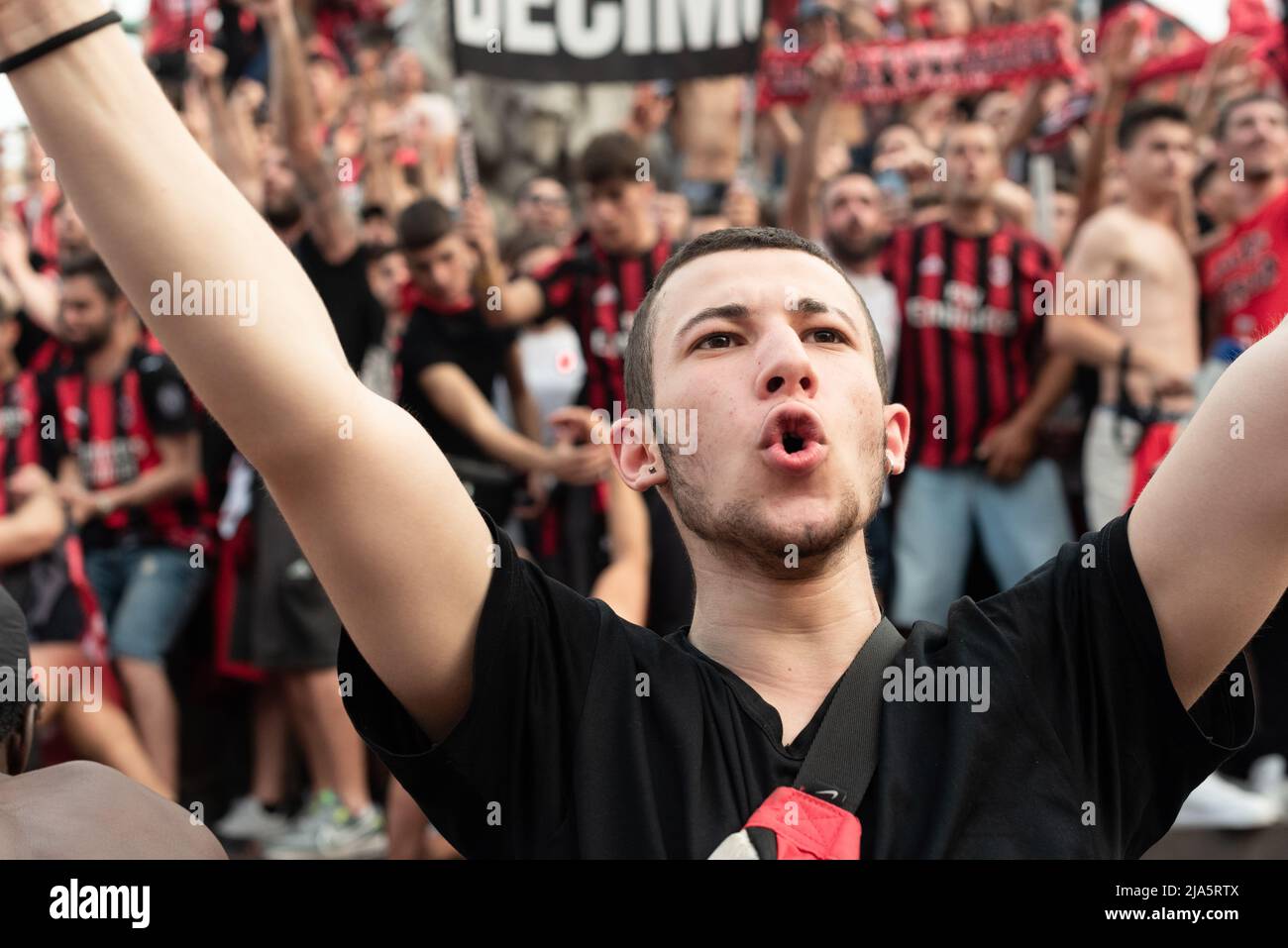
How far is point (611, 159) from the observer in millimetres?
5297

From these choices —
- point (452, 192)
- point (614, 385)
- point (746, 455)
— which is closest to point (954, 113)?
point (452, 192)

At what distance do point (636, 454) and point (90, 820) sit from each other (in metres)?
0.79

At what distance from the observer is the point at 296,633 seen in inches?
198

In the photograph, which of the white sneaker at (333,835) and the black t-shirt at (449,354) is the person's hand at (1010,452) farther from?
the white sneaker at (333,835)


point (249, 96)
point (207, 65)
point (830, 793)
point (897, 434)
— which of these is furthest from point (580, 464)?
point (830, 793)

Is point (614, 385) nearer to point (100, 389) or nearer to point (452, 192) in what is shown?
point (100, 389)

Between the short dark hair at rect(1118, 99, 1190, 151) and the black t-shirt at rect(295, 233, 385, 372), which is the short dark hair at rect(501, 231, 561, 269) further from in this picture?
the short dark hair at rect(1118, 99, 1190, 151)

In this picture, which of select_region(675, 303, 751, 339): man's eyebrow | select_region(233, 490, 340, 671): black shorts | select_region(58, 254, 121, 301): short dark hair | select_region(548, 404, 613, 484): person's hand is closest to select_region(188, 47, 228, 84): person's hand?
select_region(58, 254, 121, 301): short dark hair

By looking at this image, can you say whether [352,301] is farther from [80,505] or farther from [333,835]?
[333,835]

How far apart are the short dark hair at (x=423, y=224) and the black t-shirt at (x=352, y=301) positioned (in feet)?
0.84

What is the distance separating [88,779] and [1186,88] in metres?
7.36

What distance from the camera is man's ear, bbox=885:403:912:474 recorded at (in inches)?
80.7

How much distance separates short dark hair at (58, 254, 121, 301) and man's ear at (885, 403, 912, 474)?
13.2 ft

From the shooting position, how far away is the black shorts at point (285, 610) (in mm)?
5004
